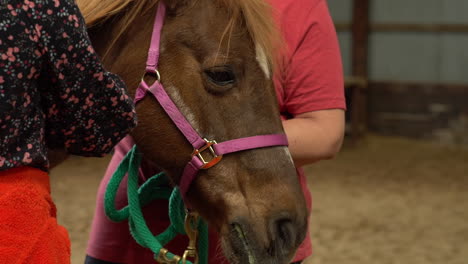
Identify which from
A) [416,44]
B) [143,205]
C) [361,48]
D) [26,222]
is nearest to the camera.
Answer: [26,222]

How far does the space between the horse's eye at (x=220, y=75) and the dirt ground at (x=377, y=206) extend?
2320 millimetres

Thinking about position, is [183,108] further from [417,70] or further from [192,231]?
[417,70]

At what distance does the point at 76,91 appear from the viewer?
87 cm

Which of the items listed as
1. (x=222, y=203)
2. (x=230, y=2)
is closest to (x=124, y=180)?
(x=222, y=203)

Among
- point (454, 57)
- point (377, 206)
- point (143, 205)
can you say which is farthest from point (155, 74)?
point (454, 57)

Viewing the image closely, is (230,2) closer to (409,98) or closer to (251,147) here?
(251,147)

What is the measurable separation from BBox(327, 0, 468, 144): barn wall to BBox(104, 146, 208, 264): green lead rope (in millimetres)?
6185

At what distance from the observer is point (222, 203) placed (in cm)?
119

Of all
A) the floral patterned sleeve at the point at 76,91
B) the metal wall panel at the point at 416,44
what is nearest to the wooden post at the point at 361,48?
the metal wall panel at the point at 416,44

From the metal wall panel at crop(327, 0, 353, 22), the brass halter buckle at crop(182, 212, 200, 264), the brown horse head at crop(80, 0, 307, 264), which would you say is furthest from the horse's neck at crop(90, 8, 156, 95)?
the metal wall panel at crop(327, 0, 353, 22)

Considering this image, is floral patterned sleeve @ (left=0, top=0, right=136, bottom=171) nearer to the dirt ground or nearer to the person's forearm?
the person's forearm

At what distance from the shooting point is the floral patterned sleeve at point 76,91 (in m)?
0.82

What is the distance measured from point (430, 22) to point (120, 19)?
6.50 meters

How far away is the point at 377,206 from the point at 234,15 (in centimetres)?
345
